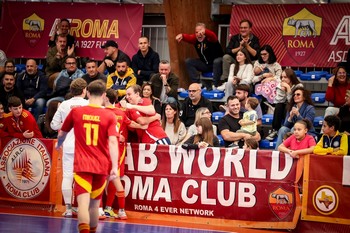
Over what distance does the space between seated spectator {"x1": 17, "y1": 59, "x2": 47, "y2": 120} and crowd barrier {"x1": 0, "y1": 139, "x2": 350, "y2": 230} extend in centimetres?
379

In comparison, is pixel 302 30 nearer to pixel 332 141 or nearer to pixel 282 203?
pixel 332 141

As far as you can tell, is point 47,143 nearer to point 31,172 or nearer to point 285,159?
point 31,172

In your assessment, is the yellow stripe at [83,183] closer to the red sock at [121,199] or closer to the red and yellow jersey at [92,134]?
the red and yellow jersey at [92,134]

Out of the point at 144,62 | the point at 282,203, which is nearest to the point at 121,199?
the point at 282,203

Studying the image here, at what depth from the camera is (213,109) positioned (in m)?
19.4

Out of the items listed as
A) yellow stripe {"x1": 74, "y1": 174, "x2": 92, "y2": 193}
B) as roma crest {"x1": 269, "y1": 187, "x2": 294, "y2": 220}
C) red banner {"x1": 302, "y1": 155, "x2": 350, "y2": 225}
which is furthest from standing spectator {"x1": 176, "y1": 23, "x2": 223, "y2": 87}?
yellow stripe {"x1": 74, "y1": 174, "x2": 92, "y2": 193}

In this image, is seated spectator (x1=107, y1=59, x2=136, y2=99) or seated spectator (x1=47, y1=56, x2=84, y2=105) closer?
seated spectator (x1=107, y1=59, x2=136, y2=99)

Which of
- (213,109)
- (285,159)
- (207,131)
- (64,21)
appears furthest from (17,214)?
(64,21)

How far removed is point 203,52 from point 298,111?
3.96 metres

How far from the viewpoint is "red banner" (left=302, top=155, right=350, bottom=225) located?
14070 mm

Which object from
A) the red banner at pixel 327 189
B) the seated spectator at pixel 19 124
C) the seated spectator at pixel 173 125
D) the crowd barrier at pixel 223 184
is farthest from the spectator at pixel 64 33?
the red banner at pixel 327 189

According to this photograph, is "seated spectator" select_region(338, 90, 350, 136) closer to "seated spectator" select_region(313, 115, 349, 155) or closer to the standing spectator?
"seated spectator" select_region(313, 115, 349, 155)

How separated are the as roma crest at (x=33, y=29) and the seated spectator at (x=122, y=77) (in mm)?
4596

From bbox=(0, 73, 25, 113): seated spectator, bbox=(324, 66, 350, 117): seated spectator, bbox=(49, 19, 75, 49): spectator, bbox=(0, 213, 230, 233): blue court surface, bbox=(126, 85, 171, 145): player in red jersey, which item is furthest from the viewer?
bbox=(49, 19, 75, 49): spectator
